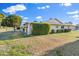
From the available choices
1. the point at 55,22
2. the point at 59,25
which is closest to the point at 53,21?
the point at 55,22

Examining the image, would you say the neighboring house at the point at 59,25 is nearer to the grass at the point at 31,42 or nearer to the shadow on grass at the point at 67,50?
the grass at the point at 31,42

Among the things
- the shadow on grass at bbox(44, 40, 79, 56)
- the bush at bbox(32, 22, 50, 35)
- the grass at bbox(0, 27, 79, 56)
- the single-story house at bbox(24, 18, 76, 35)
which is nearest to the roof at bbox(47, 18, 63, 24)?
the single-story house at bbox(24, 18, 76, 35)

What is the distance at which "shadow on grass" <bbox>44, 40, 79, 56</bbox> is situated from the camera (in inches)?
159

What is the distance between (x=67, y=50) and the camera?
4.06 m

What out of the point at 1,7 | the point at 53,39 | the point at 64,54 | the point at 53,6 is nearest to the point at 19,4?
the point at 1,7

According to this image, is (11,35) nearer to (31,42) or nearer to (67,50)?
(31,42)

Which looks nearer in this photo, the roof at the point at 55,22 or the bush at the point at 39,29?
the roof at the point at 55,22

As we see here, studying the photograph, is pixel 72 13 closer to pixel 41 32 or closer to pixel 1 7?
pixel 41 32

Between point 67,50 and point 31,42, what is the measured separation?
24.0 inches

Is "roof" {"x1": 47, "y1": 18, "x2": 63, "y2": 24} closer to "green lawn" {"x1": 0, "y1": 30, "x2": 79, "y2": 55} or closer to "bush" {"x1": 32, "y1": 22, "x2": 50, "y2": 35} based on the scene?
"bush" {"x1": 32, "y1": 22, "x2": 50, "y2": 35}

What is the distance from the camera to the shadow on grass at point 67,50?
403cm

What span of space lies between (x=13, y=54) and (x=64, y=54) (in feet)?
2.73

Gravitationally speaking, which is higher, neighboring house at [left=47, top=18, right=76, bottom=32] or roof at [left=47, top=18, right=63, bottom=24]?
roof at [left=47, top=18, right=63, bottom=24]

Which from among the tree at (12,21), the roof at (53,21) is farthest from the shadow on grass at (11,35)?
the roof at (53,21)
